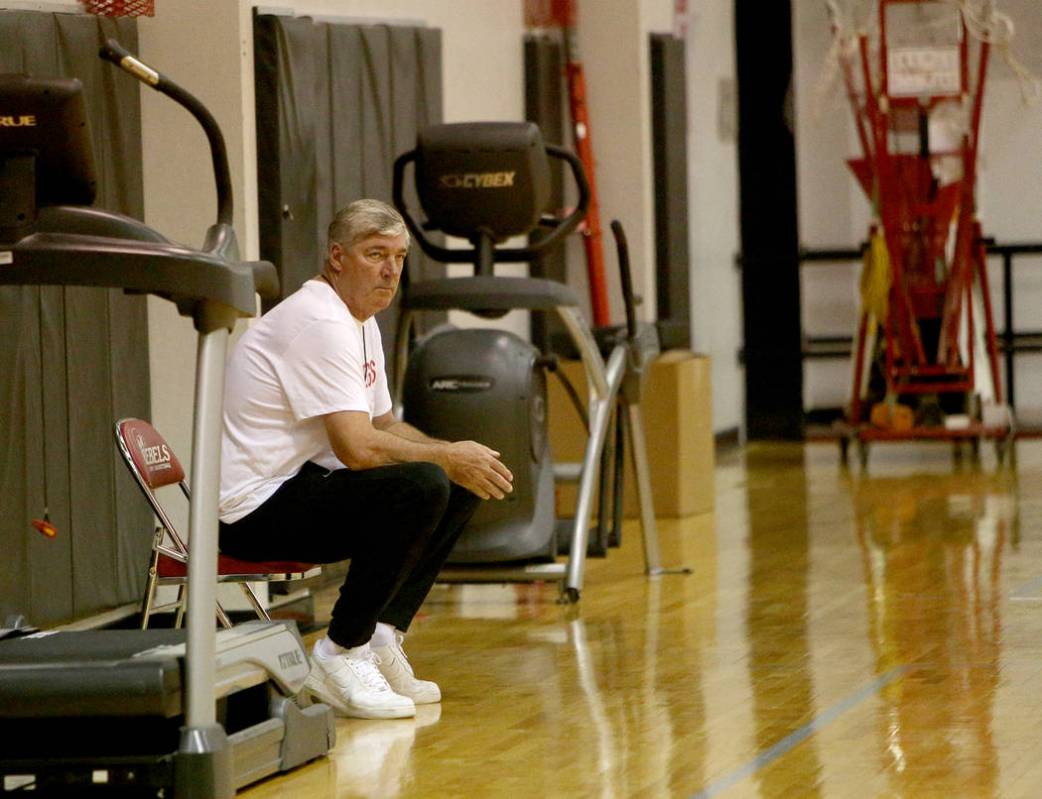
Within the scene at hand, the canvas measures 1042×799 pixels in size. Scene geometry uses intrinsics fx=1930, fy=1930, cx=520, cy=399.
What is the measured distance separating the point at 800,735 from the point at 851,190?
762 cm

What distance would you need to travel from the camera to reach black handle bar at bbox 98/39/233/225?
3.21m

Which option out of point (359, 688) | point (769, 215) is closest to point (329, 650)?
point (359, 688)

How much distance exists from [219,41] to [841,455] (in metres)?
5.36

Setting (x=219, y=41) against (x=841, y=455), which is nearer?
(x=219, y=41)

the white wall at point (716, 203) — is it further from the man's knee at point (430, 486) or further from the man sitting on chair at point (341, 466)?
the man's knee at point (430, 486)

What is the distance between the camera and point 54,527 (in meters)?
5.07

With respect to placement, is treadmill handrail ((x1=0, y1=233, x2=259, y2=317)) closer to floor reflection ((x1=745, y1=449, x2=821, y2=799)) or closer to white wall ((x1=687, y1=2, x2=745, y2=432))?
floor reflection ((x1=745, y1=449, x2=821, y2=799))

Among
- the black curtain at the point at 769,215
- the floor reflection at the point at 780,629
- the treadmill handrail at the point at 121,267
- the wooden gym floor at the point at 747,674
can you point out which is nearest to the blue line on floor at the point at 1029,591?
the wooden gym floor at the point at 747,674

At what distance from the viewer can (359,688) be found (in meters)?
4.25

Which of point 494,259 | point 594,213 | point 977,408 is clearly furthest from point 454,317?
point 977,408

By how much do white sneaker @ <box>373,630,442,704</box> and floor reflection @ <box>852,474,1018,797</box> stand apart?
103 cm

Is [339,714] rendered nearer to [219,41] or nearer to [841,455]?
[219,41]

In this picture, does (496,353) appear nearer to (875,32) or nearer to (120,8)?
(120,8)

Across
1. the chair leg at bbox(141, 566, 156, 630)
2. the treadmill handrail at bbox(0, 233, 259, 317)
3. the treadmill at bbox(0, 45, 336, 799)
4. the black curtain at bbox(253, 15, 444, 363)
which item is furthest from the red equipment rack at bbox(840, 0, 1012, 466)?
the treadmill handrail at bbox(0, 233, 259, 317)
